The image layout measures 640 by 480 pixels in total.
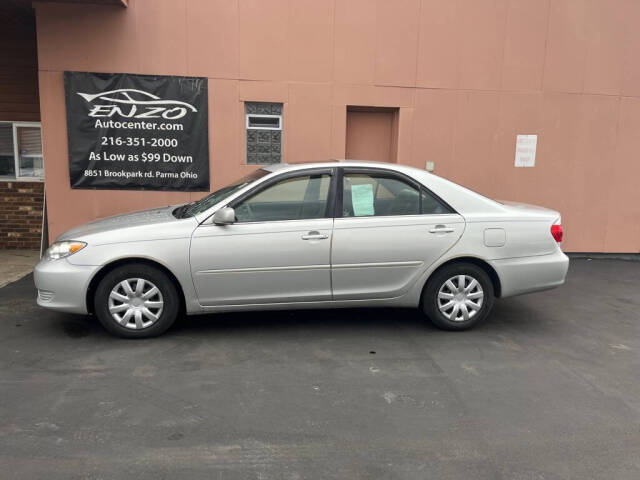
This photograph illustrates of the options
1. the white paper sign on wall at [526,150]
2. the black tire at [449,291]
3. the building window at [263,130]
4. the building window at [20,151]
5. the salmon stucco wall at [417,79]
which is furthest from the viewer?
the building window at [20,151]

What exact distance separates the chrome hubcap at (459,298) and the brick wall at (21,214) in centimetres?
720

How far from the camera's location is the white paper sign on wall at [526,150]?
27.6 feet

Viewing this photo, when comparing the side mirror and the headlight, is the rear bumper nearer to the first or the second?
the side mirror

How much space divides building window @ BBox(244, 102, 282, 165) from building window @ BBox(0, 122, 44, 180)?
12.4 feet

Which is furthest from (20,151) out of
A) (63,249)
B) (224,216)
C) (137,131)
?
(224,216)

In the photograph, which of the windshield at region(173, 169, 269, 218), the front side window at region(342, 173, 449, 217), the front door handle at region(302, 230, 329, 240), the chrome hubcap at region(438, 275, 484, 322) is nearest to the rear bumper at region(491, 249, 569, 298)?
the chrome hubcap at region(438, 275, 484, 322)

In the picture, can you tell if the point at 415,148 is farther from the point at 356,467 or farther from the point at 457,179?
the point at 356,467

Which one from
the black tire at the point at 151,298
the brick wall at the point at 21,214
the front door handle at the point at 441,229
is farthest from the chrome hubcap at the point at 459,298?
the brick wall at the point at 21,214

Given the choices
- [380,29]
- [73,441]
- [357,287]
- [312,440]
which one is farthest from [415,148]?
[73,441]

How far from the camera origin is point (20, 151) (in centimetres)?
887

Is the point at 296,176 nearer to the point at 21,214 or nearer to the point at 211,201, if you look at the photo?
the point at 211,201

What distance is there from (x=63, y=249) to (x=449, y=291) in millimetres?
3565

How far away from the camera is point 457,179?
8.40 m

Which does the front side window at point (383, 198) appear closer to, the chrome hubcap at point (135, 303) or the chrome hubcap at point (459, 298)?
the chrome hubcap at point (459, 298)
